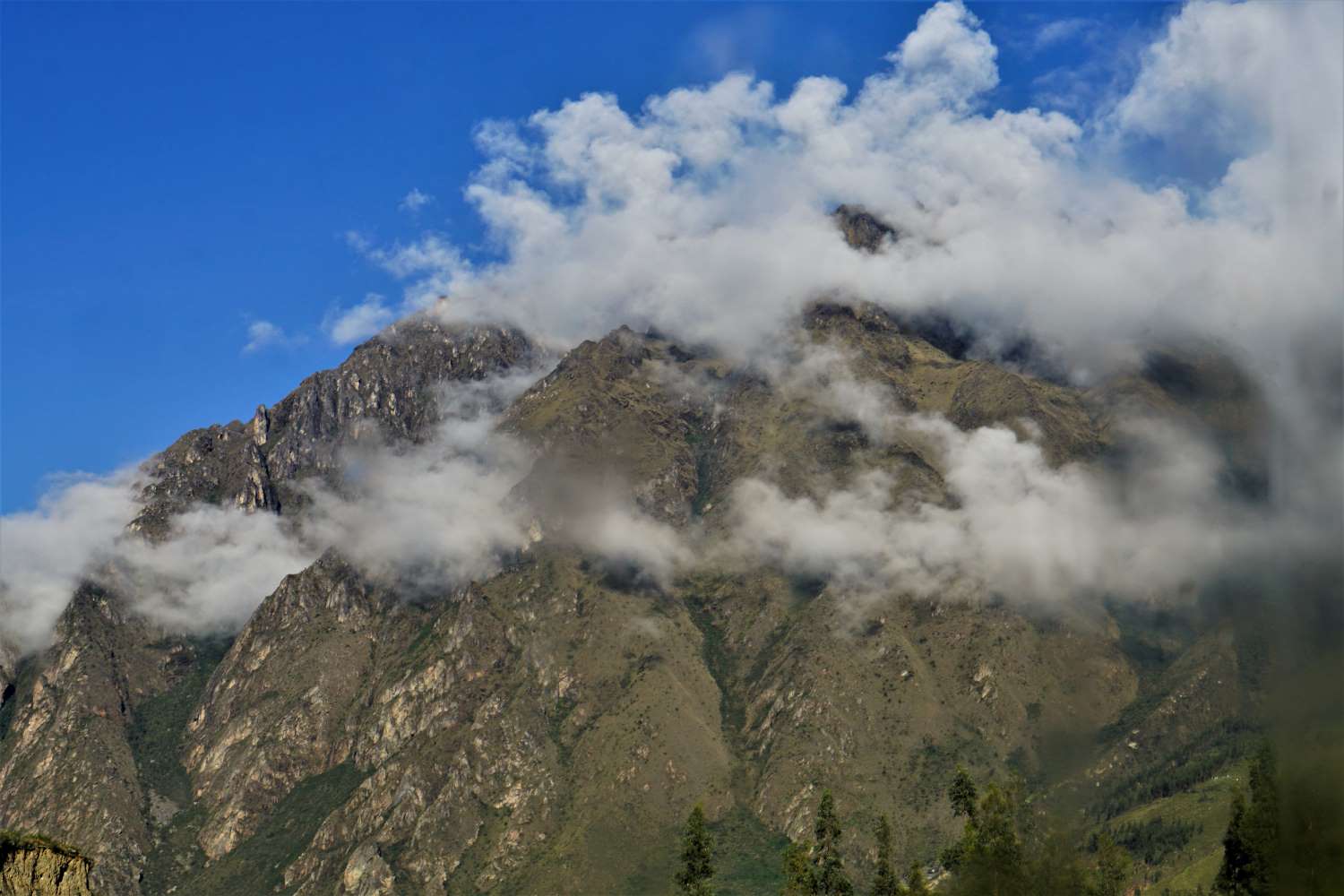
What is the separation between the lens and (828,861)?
147m

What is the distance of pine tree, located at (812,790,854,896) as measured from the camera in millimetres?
144637

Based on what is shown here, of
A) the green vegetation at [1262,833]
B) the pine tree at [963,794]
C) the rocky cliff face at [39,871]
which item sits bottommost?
the rocky cliff face at [39,871]

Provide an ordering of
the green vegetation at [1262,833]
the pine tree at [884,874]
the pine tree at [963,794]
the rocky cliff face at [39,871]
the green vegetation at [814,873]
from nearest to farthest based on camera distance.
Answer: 1. the green vegetation at [1262,833]
2. the rocky cliff face at [39,871]
3. the green vegetation at [814,873]
4. the pine tree at [963,794]
5. the pine tree at [884,874]

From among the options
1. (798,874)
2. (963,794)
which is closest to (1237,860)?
(963,794)

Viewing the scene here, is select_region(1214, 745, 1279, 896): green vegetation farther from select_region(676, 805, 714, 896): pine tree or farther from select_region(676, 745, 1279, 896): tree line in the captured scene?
select_region(676, 805, 714, 896): pine tree

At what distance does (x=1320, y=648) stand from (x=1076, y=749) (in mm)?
39337

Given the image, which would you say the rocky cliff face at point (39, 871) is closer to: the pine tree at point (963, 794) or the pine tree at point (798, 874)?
the pine tree at point (798, 874)

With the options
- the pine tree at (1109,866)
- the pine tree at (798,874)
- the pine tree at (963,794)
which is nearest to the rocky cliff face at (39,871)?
the pine tree at (1109,866)

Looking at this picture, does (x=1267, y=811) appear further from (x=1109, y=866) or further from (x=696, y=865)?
(x=696, y=865)

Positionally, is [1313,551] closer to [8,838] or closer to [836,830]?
[8,838]

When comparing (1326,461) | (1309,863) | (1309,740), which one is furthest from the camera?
(1326,461)

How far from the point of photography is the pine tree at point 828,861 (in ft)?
475

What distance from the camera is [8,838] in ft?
282

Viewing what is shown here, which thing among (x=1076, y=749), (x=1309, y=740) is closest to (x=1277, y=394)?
(x=1309, y=740)
